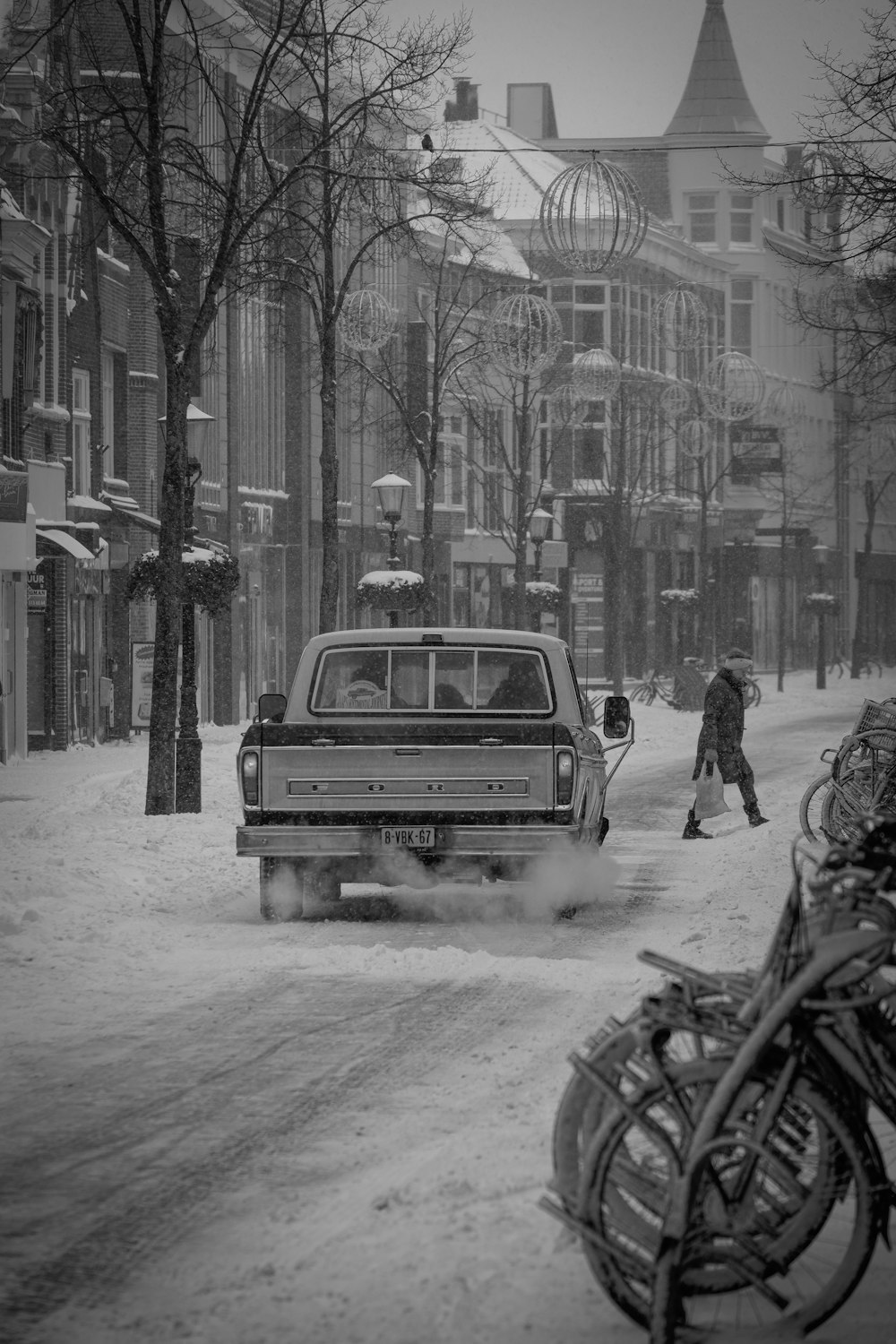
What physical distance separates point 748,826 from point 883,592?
9056 cm

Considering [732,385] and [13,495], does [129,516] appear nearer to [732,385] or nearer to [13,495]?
[13,495]

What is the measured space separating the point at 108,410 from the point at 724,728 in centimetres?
2216

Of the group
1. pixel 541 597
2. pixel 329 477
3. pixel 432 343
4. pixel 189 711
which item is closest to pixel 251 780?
pixel 189 711

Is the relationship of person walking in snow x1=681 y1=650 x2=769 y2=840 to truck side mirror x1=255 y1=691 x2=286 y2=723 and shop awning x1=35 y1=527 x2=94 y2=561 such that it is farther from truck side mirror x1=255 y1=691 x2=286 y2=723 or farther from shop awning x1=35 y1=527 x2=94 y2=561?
shop awning x1=35 y1=527 x2=94 y2=561

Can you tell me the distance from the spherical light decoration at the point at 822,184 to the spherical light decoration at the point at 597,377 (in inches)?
918

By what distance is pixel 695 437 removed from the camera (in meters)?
56.5

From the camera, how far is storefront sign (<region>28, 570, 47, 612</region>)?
3541cm

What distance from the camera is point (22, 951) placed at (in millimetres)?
11570

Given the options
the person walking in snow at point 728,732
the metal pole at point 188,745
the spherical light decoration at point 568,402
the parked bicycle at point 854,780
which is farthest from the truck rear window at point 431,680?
the spherical light decoration at point 568,402

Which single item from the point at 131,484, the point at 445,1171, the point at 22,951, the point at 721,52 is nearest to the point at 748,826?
the point at 22,951

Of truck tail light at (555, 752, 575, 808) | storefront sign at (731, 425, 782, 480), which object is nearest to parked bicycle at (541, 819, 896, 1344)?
truck tail light at (555, 752, 575, 808)

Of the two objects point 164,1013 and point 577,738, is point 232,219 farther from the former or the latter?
point 164,1013

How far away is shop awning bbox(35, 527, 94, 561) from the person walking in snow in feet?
50.2

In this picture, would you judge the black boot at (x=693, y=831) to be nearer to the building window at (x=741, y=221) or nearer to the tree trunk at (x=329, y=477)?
the tree trunk at (x=329, y=477)
